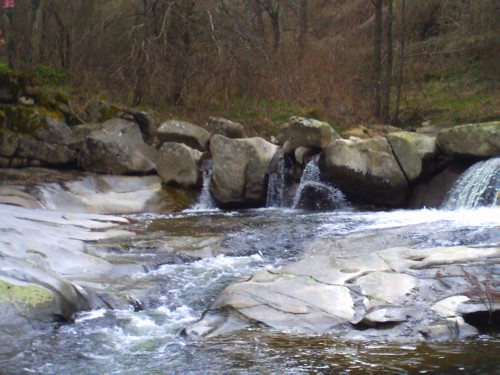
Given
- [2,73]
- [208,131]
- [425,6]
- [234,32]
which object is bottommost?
[208,131]

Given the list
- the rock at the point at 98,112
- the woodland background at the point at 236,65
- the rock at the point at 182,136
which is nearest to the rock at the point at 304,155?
the rock at the point at 182,136

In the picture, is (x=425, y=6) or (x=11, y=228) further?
(x=425, y=6)

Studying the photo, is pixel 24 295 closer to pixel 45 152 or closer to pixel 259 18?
pixel 45 152

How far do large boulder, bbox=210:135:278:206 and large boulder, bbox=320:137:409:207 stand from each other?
1.30 metres

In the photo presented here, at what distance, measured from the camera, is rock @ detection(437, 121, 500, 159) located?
11.5 m

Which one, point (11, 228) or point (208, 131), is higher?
point (208, 131)

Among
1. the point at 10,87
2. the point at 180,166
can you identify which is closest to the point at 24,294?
the point at 180,166

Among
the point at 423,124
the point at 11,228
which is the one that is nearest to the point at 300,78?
the point at 423,124

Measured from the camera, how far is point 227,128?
14.4 metres

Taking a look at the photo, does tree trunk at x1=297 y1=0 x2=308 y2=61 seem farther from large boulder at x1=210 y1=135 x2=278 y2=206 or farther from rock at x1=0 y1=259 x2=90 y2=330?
rock at x1=0 y1=259 x2=90 y2=330

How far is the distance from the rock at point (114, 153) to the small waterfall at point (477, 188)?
5.63 metres

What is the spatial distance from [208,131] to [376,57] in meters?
5.58

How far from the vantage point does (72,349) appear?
548 cm

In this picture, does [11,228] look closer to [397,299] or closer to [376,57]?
[397,299]
